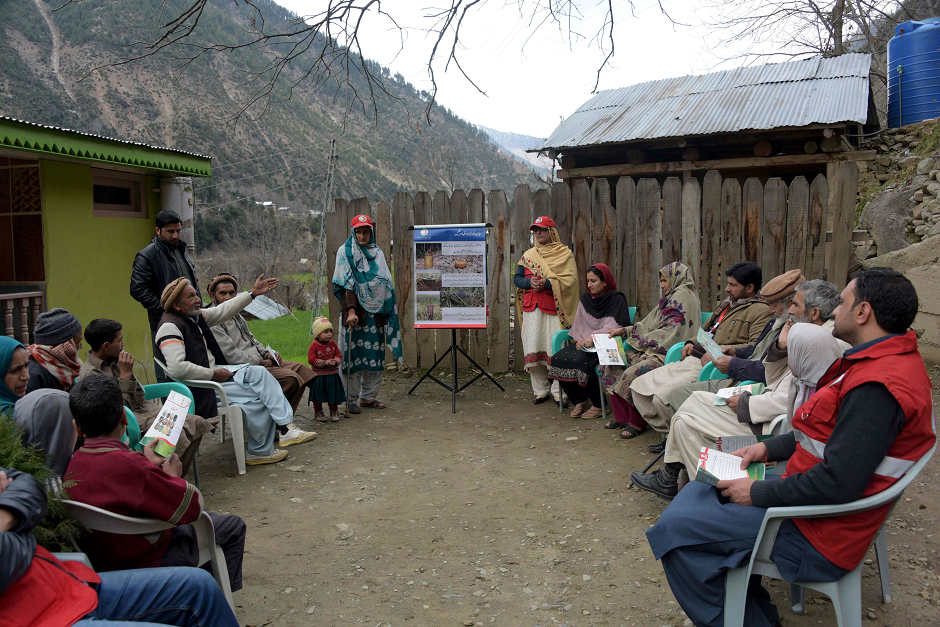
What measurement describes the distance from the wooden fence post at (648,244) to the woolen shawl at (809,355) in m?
3.85

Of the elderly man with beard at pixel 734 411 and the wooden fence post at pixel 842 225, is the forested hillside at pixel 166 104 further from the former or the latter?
the elderly man with beard at pixel 734 411

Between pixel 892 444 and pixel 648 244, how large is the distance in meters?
4.74

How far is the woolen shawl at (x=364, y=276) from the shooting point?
6.22 m

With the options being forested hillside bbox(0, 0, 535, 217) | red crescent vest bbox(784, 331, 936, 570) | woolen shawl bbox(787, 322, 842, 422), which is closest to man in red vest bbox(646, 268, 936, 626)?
red crescent vest bbox(784, 331, 936, 570)

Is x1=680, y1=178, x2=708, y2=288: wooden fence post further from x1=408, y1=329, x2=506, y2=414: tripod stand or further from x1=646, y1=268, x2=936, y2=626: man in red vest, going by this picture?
x1=646, y1=268, x2=936, y2=626: man in red vest

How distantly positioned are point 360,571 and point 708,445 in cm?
206

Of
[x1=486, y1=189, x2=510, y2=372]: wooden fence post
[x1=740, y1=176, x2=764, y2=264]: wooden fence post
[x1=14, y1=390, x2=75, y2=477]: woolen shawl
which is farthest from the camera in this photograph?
[x1=486, y1=189, x2=510, y2=372]: wooden fence post

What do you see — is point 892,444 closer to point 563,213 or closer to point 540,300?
point 540,300

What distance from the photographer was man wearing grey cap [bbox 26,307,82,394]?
330cm

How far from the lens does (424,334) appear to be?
300 inches

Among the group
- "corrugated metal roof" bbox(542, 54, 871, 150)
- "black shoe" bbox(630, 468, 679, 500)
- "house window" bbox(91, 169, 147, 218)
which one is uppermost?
"corrugated metal roof" bbox(542, 54, 871, 150)

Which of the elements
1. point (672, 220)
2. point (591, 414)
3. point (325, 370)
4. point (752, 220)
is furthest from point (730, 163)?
point (325, 370)

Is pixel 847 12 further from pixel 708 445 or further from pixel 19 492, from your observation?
pixel 19 492

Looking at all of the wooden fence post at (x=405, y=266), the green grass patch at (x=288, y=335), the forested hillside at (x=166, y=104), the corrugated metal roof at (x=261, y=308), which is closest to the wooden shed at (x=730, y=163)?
the wooden fence post at (x=405, y=266)
